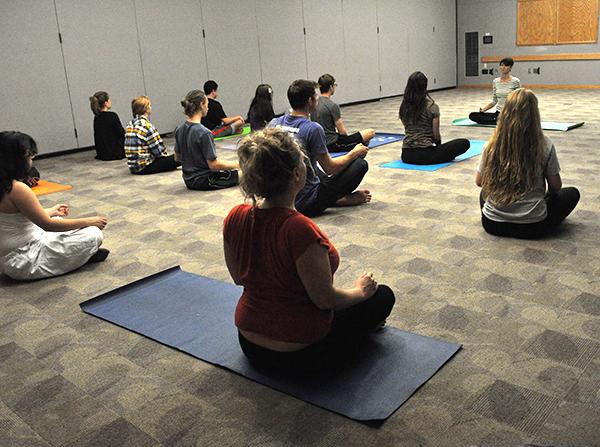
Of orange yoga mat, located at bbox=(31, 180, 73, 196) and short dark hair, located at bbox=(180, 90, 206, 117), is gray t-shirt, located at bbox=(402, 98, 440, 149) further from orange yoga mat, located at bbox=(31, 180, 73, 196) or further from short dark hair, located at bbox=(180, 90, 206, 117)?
orange yoga mat, located at bbox=(31, 180, 73, 196)

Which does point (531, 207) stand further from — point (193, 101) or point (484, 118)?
point (484, 118)

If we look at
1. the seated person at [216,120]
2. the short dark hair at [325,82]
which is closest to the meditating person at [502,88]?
the short dark hair at [325,82]

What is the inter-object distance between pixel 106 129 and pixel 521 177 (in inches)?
238

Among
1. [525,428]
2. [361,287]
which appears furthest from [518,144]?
[525,428]

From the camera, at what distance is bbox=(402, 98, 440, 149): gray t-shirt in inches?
243

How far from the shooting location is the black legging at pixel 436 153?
6375mm

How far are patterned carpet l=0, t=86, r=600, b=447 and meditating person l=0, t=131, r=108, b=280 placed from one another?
107 millimetres

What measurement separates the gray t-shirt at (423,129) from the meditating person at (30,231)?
355 centimetres

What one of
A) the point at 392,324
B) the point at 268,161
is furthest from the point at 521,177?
the point at 268,161

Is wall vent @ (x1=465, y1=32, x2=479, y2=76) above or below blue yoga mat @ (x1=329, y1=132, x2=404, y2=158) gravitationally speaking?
above

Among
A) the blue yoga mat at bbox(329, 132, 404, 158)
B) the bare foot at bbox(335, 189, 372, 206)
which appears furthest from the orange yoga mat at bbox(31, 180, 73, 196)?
the blue yoga mat at bbox(329, 132, 404, 158)

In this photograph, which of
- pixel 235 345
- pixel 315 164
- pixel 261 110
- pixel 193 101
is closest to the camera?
pixel 235 345

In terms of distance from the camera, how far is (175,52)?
33.3ft

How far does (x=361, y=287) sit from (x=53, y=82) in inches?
311
